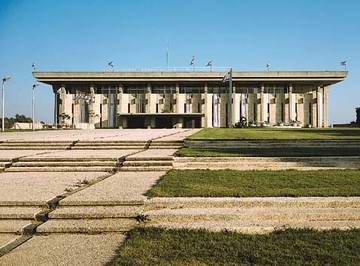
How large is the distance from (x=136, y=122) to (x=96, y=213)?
3027 inches

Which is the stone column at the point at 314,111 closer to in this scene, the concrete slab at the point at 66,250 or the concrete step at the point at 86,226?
the concrete step at the point at 86,226

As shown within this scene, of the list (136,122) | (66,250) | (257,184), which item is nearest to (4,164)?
(257,184)

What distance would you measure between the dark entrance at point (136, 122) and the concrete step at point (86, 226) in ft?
247

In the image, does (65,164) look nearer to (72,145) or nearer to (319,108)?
(72,145)

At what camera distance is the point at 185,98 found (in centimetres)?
9000

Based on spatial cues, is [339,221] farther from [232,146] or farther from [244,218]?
[232,146]

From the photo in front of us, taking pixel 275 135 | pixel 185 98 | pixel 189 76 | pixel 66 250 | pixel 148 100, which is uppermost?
pixel 189 76

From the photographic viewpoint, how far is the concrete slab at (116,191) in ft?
23.0

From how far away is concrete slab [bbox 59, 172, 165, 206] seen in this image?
702cm

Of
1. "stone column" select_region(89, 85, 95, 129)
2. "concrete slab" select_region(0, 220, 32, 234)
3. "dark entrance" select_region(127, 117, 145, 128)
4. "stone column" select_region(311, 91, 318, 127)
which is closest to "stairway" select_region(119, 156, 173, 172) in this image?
"concrete slab" select_region(0, 220, 32, 234)

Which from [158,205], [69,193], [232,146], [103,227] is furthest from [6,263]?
[232,146]

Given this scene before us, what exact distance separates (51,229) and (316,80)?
85.5 m

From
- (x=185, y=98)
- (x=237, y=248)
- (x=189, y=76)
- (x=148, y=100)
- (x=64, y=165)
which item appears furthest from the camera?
(x=185, y=98)

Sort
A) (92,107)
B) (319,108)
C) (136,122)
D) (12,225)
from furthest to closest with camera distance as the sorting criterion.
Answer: (319,108), (92,107), (136,122), (12,225)
